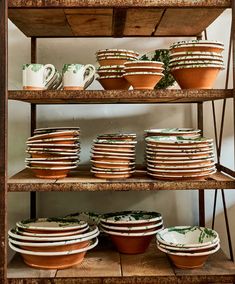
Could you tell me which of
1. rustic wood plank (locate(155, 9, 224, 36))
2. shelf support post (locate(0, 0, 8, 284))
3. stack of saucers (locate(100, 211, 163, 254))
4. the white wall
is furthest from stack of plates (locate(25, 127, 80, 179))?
rustic wood plank (locate(155, 9, 224, 36))

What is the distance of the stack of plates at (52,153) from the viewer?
156 centimetres

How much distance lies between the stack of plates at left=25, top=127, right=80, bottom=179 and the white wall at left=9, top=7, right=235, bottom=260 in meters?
0.41

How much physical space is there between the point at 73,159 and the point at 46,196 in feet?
1.57

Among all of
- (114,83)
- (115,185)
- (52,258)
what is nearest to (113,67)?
(114,83)

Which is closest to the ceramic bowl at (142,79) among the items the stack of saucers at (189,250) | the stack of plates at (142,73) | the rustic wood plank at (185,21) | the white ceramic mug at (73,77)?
the stack of plates at (142,73)

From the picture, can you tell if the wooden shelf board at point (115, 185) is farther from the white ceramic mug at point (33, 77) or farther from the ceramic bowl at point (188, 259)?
the white ceramic mug at point (33, 77)

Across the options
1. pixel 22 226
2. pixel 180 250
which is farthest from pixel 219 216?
pixel 22 226

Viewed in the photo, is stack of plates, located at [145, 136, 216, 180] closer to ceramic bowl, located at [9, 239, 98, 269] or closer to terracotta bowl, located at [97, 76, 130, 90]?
terracotta bowl, located at [97, 76, 130, 90]

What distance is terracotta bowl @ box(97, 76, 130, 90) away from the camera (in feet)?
5.19

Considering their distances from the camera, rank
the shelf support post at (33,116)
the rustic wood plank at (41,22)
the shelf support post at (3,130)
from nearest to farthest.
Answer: the shelf support post at (3,130) → the rustic wood plank at (41,22) → the shelf support post at (33,116)

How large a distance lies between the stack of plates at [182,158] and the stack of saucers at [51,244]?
1.19 ft

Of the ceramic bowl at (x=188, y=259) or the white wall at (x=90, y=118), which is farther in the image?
the white wall at (x=90, y=118)

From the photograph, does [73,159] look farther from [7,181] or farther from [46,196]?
[46,196]

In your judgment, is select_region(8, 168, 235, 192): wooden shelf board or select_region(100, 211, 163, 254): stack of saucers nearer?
select_region(8, 168, 235, 192): wooden shelf board
